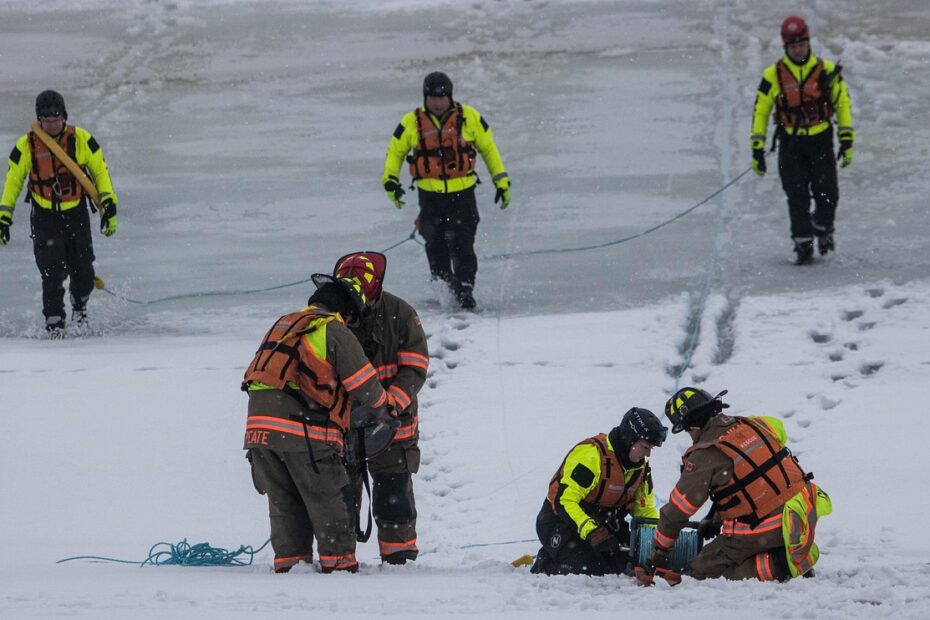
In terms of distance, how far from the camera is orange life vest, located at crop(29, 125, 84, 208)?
8805 millimetres

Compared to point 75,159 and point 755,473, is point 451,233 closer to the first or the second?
point 75,159

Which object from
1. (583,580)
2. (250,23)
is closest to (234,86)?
(250,23)

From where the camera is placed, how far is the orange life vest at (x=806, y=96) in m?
A: 9.48

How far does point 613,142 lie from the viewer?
12734 mm

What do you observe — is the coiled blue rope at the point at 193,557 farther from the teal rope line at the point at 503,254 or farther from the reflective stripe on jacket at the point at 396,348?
the teal rope line at the point at 503,254

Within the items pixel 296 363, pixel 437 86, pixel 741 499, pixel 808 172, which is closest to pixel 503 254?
pixel 437 86

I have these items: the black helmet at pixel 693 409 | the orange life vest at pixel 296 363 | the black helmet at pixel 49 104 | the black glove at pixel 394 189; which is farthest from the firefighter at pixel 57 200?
the black helmet at pixel 693 409

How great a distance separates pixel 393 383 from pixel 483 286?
163 inches

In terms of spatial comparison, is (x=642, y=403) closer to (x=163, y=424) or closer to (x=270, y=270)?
(x=163, y=424)

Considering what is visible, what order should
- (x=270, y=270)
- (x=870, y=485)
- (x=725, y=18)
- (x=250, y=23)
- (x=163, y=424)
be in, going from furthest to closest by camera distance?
(x=250, y=23) → (x=725, y=18) → (x=270, y=270) → (x=163, y=424) → (x=870, y=485)

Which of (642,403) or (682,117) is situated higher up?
(682,117)

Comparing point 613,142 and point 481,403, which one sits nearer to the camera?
point 481,403

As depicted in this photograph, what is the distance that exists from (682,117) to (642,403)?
5.86 meters

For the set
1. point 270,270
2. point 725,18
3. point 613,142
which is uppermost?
point 725,18
